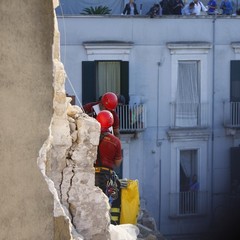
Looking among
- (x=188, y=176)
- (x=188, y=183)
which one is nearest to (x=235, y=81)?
(x=188, y=176)

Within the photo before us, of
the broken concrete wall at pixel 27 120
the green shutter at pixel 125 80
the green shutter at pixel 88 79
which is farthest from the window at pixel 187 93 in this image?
the broken concrete wall at pixel 27 120

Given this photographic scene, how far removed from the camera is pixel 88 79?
92.1 ft

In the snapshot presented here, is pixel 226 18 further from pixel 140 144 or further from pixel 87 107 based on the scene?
pixel 87 107

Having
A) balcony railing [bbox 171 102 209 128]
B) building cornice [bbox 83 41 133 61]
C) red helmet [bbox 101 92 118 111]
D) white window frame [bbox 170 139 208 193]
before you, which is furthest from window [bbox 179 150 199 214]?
red helmet [bbox 101 92 118 111]

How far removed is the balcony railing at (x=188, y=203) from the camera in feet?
97.1

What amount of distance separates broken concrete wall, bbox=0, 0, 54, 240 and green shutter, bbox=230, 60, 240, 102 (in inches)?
935

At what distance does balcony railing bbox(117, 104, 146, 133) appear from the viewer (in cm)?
2820

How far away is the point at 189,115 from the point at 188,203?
303cm

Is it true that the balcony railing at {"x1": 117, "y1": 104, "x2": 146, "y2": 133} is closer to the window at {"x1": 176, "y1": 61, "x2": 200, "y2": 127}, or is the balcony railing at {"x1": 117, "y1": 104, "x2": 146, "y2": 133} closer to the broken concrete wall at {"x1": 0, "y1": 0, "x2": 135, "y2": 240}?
the window at {"x1": 176, "y1": 61, "x2": 200, "y2": 127}

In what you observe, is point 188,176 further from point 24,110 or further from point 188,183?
point 24,110

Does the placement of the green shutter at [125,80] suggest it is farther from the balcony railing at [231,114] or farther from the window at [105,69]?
the balcony railing at [231,114]

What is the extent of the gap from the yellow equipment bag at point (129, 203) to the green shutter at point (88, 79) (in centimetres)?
1754

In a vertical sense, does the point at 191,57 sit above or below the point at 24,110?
above

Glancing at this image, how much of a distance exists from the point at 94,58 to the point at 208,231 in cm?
747
